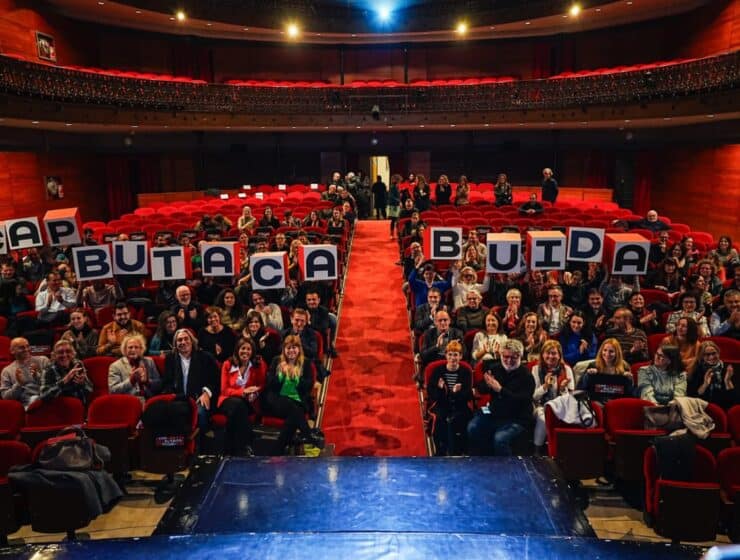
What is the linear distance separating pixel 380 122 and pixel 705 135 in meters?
8.86

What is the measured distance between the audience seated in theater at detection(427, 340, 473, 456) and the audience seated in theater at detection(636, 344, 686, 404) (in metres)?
1.50

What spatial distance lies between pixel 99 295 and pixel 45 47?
38.1 feet

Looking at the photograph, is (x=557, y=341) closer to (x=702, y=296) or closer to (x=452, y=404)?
(x=452, y=404)

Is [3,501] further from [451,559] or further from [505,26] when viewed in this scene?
[505,26]

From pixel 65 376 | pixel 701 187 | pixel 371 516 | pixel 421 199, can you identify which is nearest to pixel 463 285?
pixel 65 376

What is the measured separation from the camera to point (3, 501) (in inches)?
163

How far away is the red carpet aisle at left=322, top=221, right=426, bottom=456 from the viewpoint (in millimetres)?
5918

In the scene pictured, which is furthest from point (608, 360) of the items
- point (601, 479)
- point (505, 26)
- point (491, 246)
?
point (505, 26)

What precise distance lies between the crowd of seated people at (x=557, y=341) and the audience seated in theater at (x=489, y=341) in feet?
0.03

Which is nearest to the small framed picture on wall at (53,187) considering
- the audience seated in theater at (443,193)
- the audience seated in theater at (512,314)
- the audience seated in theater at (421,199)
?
the audience seated in theater at (421,199)

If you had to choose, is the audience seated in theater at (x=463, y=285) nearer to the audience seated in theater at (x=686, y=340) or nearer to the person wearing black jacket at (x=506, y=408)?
the person wearing black jacket at (x=506, y=408)

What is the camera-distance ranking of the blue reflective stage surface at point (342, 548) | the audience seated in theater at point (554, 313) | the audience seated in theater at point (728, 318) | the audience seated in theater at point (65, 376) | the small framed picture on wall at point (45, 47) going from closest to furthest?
the blue reflective stage surface at point (342, 548) < the audience seated in theater at point (65, 376) < the audience seated in theater at point (728, 318) < the audience seated in theater at point (554, 313) < the small framed picture on wall at point (45, 47)

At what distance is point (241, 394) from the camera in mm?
5430

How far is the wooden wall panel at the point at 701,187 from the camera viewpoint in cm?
1376
